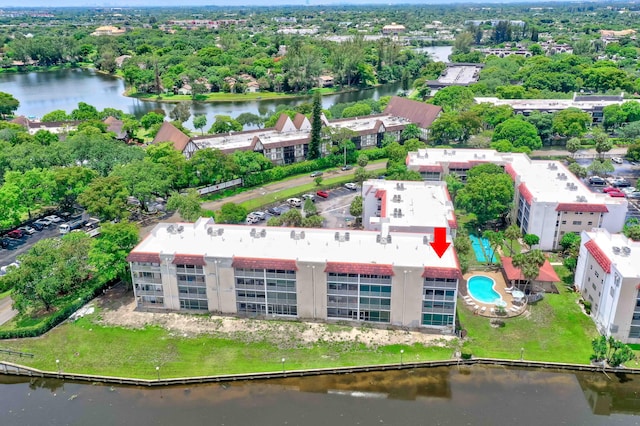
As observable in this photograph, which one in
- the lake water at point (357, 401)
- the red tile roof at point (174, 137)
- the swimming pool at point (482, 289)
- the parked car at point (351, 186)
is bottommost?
the lake water at point (357, 401)

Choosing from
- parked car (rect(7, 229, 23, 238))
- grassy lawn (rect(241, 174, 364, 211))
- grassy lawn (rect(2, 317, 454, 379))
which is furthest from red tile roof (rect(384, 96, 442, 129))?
parked car (rect(7, 229, 23, 238))

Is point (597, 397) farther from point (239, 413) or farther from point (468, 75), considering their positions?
point (468, 75)

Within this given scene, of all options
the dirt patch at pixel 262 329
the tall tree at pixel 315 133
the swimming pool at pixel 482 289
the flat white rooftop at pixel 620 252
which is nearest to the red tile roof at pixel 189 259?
the dirt patch at pixel 262 329

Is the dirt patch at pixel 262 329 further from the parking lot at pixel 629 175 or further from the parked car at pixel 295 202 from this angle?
the parking lot at pixel 629 175

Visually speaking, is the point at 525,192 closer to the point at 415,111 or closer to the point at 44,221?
the point at 415,111

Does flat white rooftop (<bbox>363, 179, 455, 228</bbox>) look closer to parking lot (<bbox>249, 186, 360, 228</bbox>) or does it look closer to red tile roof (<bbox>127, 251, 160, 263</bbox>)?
parking lot (<bbox>249, 186, 360, 228</bbox>)

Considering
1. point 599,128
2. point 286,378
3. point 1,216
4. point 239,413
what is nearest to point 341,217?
point 286,378

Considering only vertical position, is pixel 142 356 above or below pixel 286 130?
below
